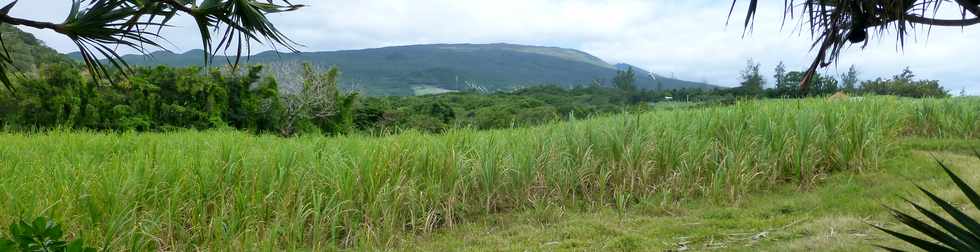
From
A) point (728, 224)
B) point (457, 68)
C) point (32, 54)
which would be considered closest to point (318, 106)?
point (32, 54)

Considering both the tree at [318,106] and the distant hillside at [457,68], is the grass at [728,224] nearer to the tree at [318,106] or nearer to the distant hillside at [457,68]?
the tree at [318,106]

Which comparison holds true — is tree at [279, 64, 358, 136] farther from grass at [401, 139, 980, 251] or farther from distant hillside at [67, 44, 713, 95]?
distant hillside at [67, 44, 713, 95]

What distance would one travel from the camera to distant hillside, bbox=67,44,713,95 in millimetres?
59156

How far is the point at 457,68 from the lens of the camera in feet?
225

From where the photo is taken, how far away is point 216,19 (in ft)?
6.36

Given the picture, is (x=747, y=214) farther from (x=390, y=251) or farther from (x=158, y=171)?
(x=158, y=171)

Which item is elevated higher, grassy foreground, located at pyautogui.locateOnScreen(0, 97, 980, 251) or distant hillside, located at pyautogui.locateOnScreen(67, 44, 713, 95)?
distant hillside, located at pyautogui.locateOnScreen(67, 44, 713, 95)

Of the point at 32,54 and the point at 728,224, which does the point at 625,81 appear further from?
the point at 728,224

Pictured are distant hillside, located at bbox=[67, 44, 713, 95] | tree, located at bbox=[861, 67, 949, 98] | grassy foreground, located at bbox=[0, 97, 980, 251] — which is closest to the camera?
grassy foreground, located at bbox=[0, 97, 980, 251]

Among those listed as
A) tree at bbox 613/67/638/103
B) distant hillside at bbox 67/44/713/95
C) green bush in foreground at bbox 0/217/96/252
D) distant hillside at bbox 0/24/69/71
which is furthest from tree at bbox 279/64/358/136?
distant hillside at bbox 67/44/713/95

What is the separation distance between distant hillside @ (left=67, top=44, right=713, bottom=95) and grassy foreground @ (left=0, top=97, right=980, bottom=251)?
4453 centimetres

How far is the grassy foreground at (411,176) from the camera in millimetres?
3686

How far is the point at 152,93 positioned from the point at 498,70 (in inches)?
2218

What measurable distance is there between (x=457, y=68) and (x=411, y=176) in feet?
210
